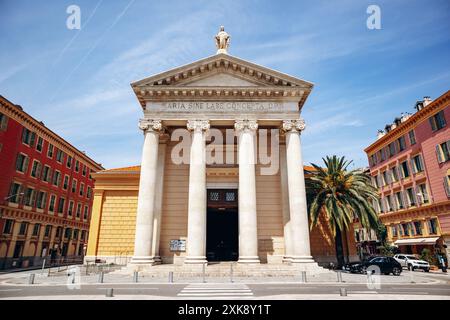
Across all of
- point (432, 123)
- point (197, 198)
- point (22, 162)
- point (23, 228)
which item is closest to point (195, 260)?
point (197, 198)

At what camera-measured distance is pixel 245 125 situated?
22.4m

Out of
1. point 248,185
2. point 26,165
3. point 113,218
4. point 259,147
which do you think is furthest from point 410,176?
point 26,165

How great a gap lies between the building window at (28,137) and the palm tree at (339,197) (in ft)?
112

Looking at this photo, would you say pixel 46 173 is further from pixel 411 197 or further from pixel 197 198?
pixel 411 197

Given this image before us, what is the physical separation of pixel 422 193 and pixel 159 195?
1270 inches

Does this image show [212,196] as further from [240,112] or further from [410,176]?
[410,176]

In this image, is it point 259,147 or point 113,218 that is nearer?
point 259,147

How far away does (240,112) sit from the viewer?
22906 mm

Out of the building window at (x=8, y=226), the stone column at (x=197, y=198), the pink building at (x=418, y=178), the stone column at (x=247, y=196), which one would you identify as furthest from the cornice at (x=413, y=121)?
the building window at (x=8, y=226)

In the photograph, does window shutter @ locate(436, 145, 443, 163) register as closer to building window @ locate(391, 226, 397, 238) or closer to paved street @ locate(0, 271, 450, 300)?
building window @ locate(391, 226, 397, 238)

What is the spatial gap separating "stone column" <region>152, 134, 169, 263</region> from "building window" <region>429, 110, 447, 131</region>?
→ 3036 cm

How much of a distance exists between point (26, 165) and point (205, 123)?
26737 millimetres
